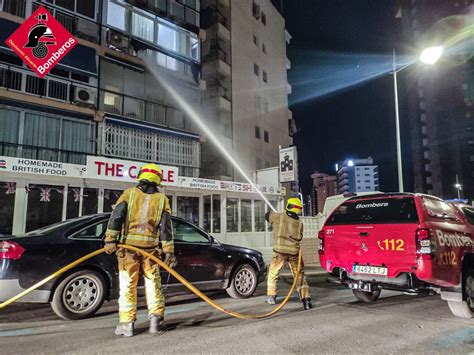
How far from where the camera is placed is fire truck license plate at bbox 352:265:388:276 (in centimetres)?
536

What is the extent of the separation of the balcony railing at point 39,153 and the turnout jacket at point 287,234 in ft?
37.6

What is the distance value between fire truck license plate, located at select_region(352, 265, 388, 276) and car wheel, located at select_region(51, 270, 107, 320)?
383cm

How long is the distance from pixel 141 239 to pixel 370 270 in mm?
3375

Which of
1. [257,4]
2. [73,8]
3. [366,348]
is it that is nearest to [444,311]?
[366,348]

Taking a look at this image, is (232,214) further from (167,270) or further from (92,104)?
(167,270)

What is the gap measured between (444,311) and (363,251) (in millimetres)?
1680

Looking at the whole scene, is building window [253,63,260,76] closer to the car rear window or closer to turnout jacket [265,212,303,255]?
the car rear window

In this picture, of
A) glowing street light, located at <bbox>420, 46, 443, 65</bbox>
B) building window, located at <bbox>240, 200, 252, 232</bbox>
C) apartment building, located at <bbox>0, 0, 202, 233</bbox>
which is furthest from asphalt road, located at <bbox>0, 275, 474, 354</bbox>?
building window, located at <bbox>240, 200, 252, 232</bbox>

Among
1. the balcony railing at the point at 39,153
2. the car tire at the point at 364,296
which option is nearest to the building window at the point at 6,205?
the balcony railing at the point at 39,153

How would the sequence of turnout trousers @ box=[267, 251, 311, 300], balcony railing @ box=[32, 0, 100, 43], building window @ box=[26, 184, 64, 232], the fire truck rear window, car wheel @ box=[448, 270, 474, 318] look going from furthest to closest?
→ 1. balcony railing @ box=[32, 0, 100, 43]
2. building window @ box=[26, 184, 64, 232]
3. turnout trousers @ box=[267, 251, 311, 300]
4. the fire truck rear window
5. car wheel @ box=[448, 270, 474, 318]

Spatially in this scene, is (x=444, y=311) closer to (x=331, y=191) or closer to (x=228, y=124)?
(x=228, y=124)

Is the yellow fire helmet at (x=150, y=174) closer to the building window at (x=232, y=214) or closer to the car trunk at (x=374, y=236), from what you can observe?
the car trunk at (x=374, y=236)

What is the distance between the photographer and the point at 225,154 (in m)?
23.7

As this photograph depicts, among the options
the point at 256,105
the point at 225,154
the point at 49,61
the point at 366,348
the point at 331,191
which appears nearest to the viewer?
the point at 366,348
